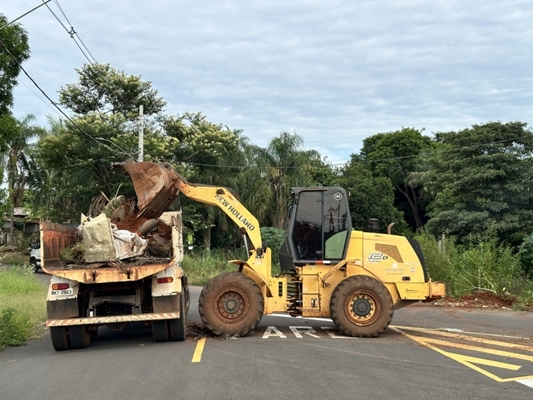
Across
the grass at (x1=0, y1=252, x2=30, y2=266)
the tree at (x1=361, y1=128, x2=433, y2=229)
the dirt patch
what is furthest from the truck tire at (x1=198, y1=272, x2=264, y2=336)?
the tree at (x1=361, y1=128, x2=433, y2=229)

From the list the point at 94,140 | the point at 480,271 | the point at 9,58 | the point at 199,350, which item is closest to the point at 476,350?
the point at 199,350

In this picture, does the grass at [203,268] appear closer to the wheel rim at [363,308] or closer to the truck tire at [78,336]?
the truck tire at [78,336]

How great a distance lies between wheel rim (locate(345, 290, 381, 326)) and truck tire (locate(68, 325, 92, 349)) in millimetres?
4776

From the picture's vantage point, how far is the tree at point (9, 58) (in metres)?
12.4

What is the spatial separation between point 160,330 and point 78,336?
4.75 ft

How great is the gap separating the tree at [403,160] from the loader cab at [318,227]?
40135mm

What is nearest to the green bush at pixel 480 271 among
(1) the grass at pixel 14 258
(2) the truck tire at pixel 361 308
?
(2) the truck tire at pixel 361 308

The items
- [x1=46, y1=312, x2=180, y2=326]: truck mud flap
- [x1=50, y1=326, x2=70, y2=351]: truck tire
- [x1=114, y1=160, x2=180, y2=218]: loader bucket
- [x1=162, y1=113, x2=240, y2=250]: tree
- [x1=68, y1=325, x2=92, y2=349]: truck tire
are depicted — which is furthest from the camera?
[x1=162, y1=113, x2=240, y2=250]: tree

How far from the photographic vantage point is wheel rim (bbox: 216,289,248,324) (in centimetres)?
1091

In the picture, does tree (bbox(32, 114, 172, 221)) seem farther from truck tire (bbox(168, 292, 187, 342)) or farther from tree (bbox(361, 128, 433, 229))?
tree (bbox(361, 128, 433, 229))

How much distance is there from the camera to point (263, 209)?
1383 inches

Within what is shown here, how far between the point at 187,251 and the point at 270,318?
784 inches

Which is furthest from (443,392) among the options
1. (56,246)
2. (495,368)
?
(56,246)

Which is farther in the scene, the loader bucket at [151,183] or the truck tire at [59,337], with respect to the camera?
the loader bucket at [151,183]
